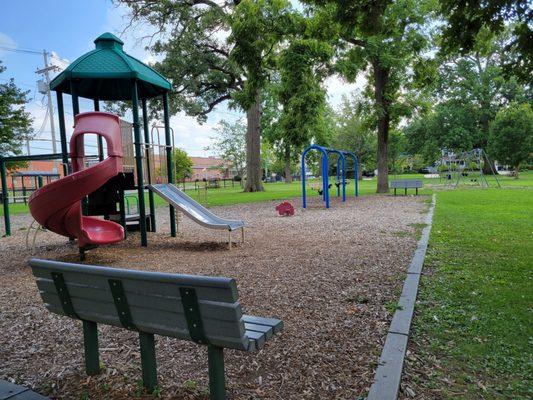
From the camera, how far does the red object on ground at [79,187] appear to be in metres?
5.56

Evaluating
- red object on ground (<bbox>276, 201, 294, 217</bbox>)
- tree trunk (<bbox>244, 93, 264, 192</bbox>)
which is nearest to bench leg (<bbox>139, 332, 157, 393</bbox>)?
red object on ground (<bbox>276, 201, 294, 217</bbox>)

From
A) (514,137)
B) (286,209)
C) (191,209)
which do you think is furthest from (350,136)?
(191,209)

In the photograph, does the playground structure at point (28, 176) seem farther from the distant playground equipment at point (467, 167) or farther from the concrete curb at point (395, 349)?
the distant playground equipment at point (467, 167)

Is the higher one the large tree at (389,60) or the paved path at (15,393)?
the large tree at (389,60)

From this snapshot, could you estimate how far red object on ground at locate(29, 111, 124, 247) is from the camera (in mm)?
5562

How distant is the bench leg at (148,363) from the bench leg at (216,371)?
45 cm

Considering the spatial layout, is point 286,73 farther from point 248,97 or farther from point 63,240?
point 63,240

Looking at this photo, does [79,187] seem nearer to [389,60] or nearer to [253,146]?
[389,60]

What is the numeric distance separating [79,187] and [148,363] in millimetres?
3859

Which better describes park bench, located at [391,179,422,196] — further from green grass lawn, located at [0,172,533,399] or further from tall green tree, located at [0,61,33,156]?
tall green tree, located at [0,61,33,156]

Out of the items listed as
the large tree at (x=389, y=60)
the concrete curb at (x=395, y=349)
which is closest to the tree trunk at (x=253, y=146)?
the large tree at (x=389, y=60)

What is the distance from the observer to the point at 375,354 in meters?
2.89

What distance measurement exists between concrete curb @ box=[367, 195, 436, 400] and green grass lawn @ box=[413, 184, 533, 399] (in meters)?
0.11

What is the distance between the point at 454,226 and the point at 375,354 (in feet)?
22.1
